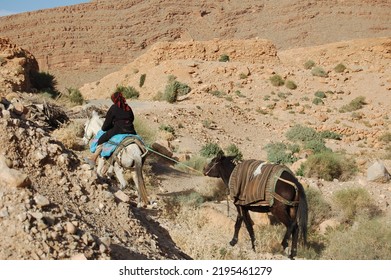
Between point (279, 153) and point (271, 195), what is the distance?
1070 cm

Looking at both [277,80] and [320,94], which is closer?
[320,94]

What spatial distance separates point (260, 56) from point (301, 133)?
16167 mm

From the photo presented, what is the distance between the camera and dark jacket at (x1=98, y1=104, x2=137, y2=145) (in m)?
9.33

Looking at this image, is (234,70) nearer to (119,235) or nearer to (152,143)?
(152,143)

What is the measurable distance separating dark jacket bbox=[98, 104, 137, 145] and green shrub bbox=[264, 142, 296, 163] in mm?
8803

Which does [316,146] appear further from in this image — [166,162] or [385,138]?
[166,162]

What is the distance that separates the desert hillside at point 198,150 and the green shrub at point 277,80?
0.36 ft

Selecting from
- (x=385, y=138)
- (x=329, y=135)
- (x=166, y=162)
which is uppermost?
(x=166, y=162)

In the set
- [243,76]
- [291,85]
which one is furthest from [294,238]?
[243,76]

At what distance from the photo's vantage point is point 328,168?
14219mm

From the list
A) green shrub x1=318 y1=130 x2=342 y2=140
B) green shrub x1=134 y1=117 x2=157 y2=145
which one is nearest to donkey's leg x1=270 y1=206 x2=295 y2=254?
green shrub x1=134 y1=117 x2=157 y2=145

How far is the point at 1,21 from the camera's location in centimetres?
6844

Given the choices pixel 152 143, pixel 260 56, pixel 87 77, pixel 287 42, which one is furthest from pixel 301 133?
pixel 287 42

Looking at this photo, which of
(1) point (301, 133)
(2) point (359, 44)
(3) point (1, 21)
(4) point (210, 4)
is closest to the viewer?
(1) point (301, 133)
